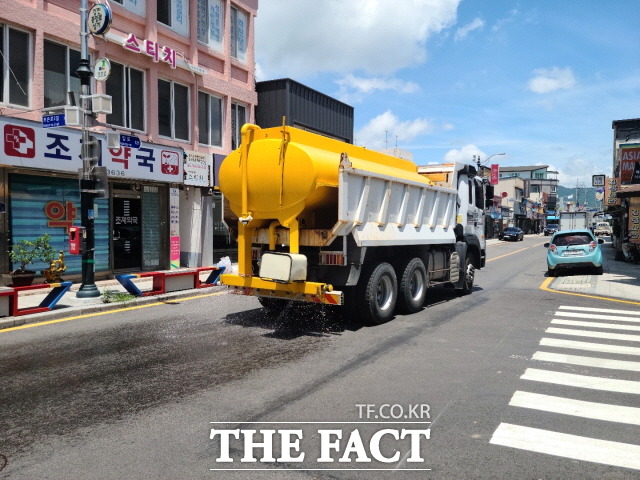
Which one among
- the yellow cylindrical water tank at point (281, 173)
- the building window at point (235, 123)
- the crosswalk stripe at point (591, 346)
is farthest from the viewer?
the building window at point (235, 123)

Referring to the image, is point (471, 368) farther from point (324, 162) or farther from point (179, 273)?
point (179, 273)

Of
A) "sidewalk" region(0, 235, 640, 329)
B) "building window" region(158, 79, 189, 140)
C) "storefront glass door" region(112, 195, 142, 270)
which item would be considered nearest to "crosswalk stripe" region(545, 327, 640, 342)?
"sidewalk" region(0, 235, 640, 329)

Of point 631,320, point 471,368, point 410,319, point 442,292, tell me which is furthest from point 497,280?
point 471,368

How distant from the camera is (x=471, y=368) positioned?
6.25 m

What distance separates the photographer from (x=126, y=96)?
15.7 m

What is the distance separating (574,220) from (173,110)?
46693 mm

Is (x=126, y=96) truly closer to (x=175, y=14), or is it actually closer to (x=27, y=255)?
(x=175, y=14)

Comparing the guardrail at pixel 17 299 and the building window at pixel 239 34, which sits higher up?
the building window at pixel 239 34

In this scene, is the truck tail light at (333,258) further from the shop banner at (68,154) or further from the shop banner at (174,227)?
the shop banner at (174,227)

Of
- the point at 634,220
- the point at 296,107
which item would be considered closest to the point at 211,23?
the point at 296,107

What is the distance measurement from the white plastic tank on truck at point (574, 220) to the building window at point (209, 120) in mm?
43320

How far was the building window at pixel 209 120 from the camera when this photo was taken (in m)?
18.6

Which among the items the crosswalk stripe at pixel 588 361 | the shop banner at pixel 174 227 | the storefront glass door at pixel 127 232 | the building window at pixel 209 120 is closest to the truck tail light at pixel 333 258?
the crosswalk stripe at pixel 588 361

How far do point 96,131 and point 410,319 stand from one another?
10461 mm
